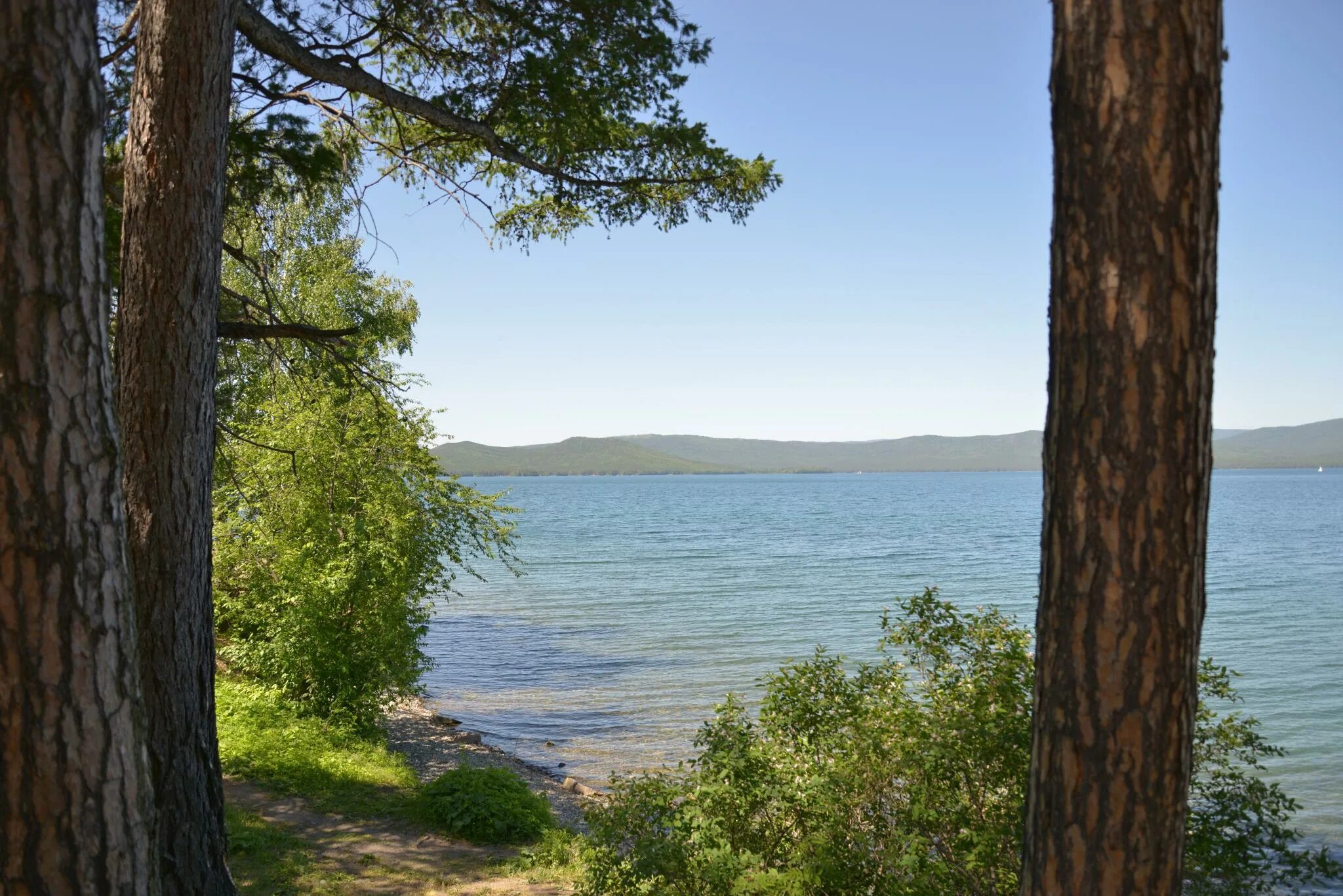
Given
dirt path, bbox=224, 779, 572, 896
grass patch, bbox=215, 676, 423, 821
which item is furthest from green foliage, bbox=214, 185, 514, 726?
dirt path, bbox=224, 779, 572, 896

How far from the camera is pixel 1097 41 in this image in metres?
2.25

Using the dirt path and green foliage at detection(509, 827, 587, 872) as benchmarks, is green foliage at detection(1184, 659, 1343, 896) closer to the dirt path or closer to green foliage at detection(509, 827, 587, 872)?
the dirt path

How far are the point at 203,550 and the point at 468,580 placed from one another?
3222 centimetres

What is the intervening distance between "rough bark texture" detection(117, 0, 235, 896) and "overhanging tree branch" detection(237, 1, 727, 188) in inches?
43.2

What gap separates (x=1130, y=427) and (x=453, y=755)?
10966 mm

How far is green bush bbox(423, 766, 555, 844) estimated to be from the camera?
7789mm

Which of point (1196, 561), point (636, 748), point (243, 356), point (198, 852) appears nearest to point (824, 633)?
point (636, 748)

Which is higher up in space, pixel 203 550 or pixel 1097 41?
pixel 1097 41

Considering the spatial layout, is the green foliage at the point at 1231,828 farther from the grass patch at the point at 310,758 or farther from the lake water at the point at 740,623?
the lake water at the point at 740,623

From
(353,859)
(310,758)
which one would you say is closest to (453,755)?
(310,758)

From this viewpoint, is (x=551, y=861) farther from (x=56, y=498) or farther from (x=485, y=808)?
(x=56, y=498)

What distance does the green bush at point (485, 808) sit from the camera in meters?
→ 7.79

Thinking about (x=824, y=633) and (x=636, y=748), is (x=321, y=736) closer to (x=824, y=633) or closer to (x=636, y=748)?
(x=636, y=748)

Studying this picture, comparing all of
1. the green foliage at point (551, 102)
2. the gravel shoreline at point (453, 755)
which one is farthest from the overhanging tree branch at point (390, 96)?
the gravel shoreline at point (453, 755)
